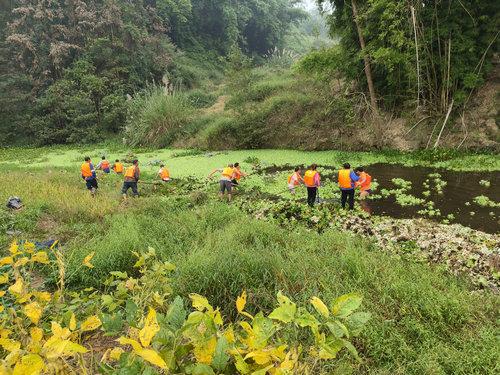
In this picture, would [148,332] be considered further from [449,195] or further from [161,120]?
[161,120]

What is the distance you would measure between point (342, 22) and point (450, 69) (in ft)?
15.5

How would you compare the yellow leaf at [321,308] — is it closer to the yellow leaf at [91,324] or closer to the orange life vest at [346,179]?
the yellow leaf at [91,324]

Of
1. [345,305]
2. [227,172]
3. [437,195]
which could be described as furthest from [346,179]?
[345,305]

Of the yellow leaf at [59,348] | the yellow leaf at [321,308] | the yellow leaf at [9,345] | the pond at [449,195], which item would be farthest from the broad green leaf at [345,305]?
the pond at [449,195]

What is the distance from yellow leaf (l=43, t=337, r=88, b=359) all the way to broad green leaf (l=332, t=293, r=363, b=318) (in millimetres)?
891

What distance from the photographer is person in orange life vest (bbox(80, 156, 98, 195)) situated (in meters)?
9.79

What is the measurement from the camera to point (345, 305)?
1348 mm

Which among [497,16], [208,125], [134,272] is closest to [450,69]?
[497,16]

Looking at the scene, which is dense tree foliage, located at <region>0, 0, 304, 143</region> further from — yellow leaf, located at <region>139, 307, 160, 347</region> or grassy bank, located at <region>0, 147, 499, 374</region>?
yellow leaf, located at <region>139, 307, 160, 347</region>

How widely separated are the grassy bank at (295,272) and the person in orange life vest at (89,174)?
180 cm

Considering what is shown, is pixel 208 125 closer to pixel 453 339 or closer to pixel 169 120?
pixel 169 120

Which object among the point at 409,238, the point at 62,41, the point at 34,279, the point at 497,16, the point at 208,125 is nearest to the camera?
the point at 34,279

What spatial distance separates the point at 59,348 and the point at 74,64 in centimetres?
2832

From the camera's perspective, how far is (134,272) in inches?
196
